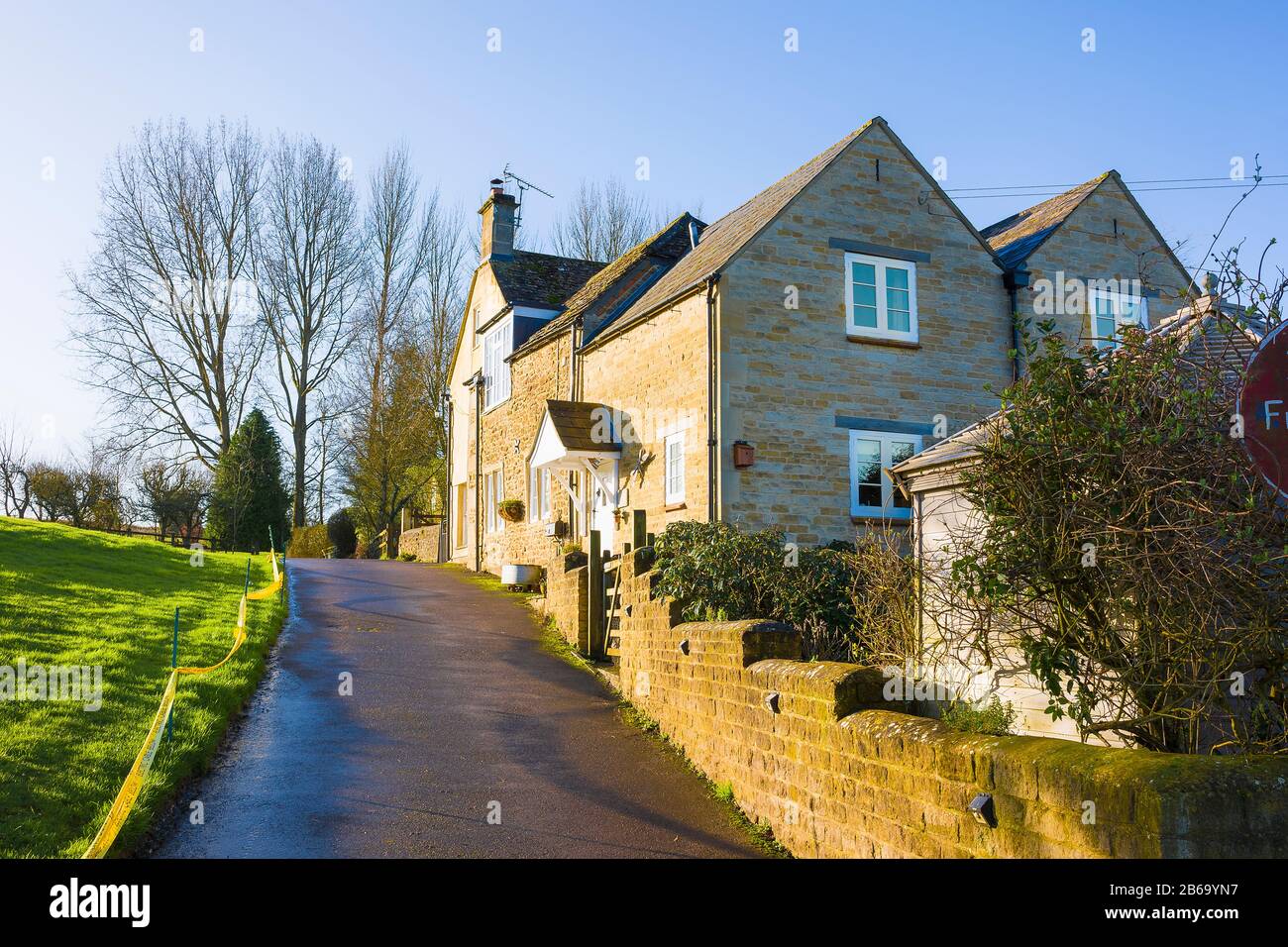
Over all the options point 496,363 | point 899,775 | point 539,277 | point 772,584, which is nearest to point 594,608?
point 772,584

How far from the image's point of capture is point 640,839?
864 cm

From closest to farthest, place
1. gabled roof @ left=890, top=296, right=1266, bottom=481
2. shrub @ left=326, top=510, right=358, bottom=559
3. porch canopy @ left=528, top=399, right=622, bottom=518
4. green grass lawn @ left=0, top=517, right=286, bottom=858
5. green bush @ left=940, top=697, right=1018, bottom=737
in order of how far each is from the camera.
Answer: gabled roof @ left=890, top=296, right=1266, bottom=481 → green bush @ left=940, top=697, right=1018, bottom=737 → green grass lawn @ left=0, top=517, right=286, bottom=858 → porch canopy @ left=528, top=399, right=622, bottom=518 → shrub @ left=326, top=510, right=358, bottom=559

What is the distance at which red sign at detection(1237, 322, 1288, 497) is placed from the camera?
5512mm

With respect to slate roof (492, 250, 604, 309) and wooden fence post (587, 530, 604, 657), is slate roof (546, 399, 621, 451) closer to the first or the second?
wooden fence post (587, 530, 604, 657)

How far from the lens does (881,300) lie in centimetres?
1852

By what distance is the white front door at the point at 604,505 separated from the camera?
67.1ft

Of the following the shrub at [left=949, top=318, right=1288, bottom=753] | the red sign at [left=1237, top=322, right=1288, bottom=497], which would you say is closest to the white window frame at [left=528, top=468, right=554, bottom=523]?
the shrub at [left=949, top=318, right=1288, bottom=753]

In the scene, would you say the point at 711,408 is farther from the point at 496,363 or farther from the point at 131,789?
the point at 496,363

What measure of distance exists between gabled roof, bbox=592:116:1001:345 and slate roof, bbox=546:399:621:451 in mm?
1854

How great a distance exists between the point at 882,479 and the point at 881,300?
10.6 ft

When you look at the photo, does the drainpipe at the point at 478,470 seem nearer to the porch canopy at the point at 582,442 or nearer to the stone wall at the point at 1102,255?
the porch canopy at the point at 582,442

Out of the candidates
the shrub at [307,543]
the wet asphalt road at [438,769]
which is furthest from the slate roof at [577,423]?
the shrub at [307,543]

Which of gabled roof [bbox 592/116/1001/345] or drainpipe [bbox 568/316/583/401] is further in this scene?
drainpipe [bbox 568/316/583/401]
